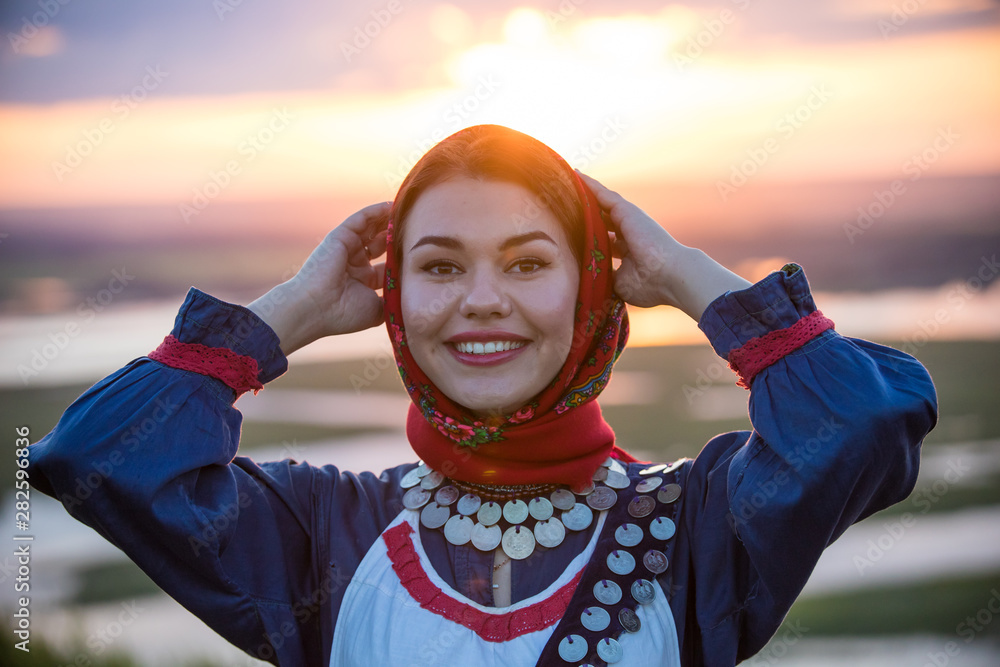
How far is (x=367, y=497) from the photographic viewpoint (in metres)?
2.23

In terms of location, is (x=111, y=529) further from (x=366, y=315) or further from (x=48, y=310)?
(x=48, y=310)

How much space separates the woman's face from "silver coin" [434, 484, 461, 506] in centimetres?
21

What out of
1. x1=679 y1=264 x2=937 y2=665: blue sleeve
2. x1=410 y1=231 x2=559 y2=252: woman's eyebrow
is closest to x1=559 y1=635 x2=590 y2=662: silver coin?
x1=679 y1=264 x2=937 y2=665: blue sleeve

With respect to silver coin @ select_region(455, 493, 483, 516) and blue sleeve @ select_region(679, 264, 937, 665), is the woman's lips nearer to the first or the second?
silver coin @ select_region(455, 493, 483, 516)

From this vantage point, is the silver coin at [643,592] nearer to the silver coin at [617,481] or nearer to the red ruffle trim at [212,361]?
the silver coin at [617,481]

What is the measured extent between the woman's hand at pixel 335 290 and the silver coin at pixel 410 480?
0.43 meters

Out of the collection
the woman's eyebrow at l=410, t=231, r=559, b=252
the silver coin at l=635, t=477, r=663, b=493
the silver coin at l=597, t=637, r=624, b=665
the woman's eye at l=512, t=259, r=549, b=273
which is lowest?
the silver coin at l=597, t=637, r=624, b=665

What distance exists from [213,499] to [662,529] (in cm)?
103

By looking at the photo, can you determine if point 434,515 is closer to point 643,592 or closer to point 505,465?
point 505,465

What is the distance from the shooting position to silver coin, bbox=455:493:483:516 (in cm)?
→ 214

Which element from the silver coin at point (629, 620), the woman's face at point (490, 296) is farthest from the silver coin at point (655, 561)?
the woman's face at point (490, 296)

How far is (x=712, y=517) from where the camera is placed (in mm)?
2014

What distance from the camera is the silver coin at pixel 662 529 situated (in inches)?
79.5

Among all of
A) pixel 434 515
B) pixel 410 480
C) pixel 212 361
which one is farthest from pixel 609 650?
pixel 212 361
